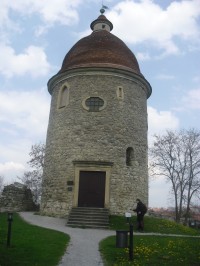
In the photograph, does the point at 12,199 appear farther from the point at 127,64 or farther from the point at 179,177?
the point at 179,177

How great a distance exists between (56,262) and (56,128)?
1304 cm

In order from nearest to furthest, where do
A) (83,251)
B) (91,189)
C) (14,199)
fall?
(83,251)
(91,189)
(14,199)

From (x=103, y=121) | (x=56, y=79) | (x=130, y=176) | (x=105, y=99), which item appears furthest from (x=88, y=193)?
(x=56, y=79)

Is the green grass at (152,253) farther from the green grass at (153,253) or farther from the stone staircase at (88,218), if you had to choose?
the stone staircase at (88,218)

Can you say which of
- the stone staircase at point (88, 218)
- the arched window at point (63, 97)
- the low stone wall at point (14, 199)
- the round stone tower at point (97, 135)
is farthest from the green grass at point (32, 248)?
the arched window at point (63, 97)

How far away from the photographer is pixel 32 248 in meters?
9.20

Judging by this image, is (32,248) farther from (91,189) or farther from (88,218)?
(91,189)

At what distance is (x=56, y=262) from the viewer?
7.92 meters

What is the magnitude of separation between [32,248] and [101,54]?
14.5 meters

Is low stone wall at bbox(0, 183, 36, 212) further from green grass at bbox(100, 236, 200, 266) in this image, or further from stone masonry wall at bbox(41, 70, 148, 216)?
green grass at bbox(100, 236, 200, 266)

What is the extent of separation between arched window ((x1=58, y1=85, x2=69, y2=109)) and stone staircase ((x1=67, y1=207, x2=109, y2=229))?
645 cm

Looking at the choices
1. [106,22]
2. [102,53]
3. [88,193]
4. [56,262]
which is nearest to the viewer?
[56,262]

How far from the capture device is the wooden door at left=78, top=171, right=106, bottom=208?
60.2ft

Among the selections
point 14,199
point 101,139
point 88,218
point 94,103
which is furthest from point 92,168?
point 14,199
